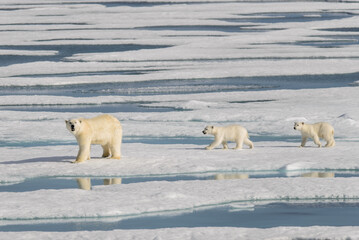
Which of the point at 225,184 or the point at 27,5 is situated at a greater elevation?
the point at 27,5

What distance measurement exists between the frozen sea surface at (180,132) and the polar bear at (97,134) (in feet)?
0.48

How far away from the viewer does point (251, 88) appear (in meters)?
15.6

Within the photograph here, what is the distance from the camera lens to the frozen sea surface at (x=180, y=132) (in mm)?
6324

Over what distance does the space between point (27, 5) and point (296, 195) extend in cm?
3456

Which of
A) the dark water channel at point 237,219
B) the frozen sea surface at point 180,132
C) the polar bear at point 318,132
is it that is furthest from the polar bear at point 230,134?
the dark water channel at point 237,219

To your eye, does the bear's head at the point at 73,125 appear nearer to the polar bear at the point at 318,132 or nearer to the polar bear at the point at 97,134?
the polar bear at the point at 97,134

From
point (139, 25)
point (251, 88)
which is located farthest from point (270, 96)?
point (139, 25)

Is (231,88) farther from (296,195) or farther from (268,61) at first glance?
(296,195)

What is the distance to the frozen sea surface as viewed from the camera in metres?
6.32

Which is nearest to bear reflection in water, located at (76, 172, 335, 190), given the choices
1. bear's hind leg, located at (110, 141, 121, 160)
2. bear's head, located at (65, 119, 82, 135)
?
bear's head, located at (65, 119, 82, 135)

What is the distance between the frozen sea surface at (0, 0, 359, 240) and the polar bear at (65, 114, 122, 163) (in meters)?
0.15

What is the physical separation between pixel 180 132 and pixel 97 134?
2222 millimetres

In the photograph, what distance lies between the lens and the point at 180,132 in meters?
10.4

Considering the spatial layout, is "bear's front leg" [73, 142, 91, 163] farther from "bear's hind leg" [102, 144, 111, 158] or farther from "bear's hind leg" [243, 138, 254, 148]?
"bear's hind leg" [243, 138, 254, 148]
